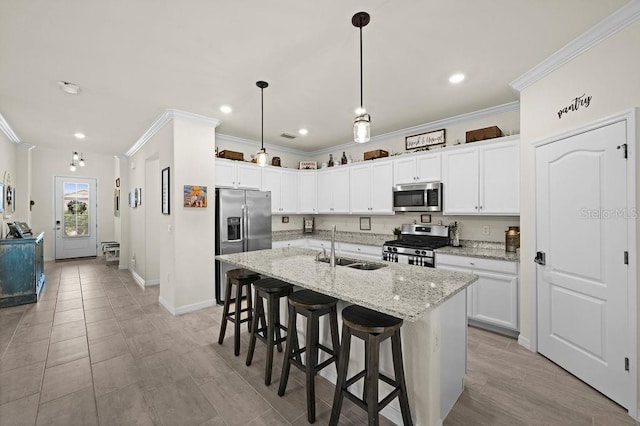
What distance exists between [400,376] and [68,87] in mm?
4001

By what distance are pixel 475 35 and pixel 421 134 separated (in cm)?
224

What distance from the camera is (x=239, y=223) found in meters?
4.33

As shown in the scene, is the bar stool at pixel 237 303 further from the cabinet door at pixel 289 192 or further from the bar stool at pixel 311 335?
the cabinet door at pixel 289 192

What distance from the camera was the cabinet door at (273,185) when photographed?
16.8 ft

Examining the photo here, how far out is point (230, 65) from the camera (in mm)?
2521

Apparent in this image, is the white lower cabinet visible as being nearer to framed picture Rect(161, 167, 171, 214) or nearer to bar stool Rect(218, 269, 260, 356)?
bar stool Rect(218, 269, 260, 356)

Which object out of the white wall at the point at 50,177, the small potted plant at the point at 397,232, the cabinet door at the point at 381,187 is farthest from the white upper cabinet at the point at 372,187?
the white wall at the point at 50,177

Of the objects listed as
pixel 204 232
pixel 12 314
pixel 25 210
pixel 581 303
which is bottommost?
pixel 12 314

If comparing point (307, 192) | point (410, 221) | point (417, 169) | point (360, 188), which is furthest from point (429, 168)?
point (307, 192)

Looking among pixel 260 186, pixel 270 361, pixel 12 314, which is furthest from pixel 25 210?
pixel 270 361

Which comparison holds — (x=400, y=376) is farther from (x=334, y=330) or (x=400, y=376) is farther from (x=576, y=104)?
(x=576, y=104)

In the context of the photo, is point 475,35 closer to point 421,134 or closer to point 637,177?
point 637,177

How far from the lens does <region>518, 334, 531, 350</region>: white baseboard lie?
9.12 ft

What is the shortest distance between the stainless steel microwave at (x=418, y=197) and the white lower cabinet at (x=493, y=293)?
2.74 ft
